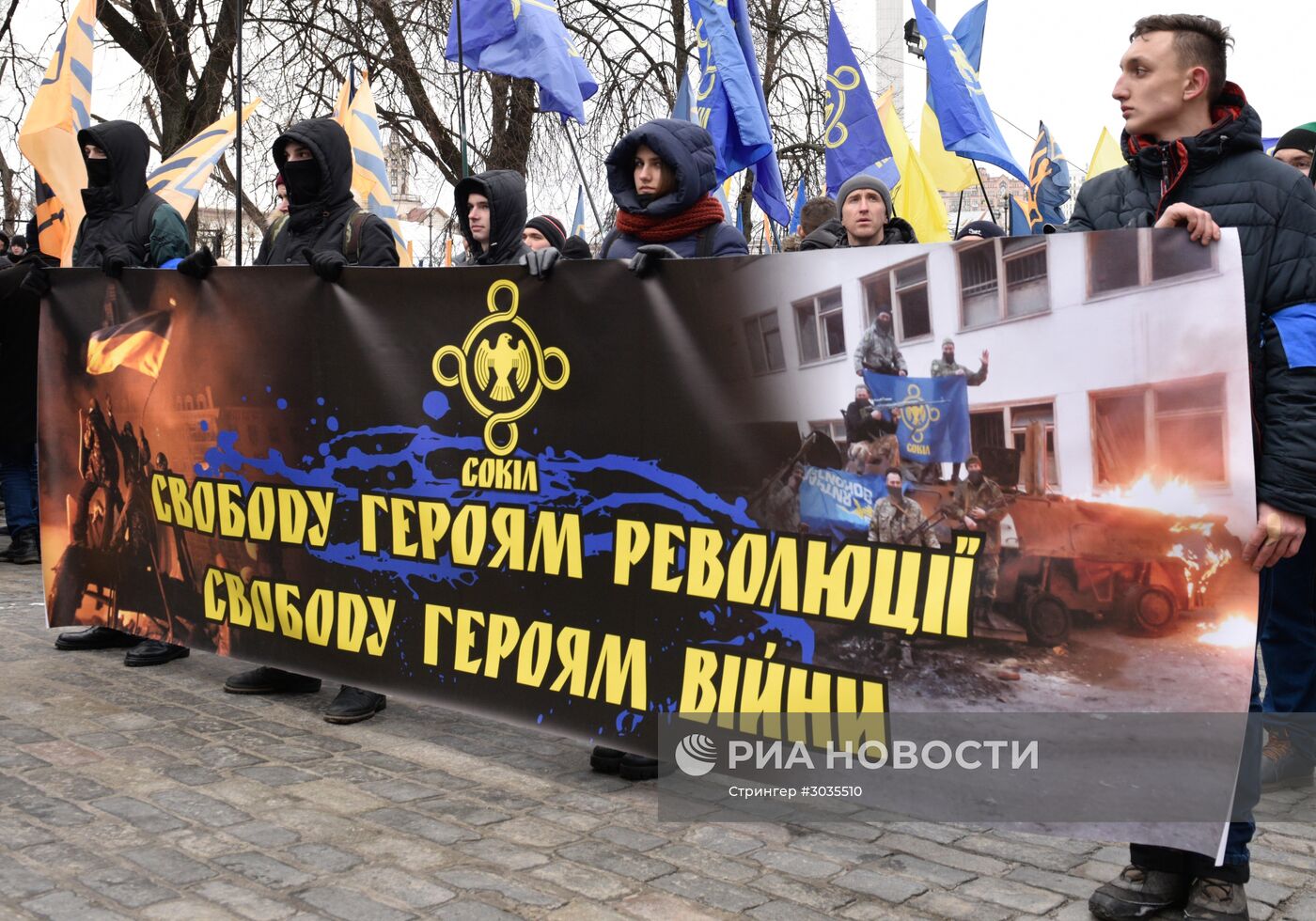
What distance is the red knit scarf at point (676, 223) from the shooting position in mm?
4309

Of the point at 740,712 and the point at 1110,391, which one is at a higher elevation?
the point at 1110,391

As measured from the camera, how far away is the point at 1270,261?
282 cm

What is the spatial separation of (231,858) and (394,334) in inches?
72.2

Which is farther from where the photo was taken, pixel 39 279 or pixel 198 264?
pixel 39 279

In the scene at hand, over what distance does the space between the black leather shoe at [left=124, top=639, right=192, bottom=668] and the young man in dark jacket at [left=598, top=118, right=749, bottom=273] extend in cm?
280

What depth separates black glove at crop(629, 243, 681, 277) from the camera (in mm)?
3680

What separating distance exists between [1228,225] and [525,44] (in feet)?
18.5

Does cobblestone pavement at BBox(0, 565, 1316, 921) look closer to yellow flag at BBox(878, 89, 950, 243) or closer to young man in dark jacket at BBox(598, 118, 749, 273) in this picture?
young man in dark jacket at BBox(598, 118, 749, 273)

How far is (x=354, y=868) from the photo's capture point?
322cm

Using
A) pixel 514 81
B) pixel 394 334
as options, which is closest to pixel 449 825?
pixel 394 334

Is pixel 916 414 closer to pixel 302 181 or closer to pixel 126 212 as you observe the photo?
pixel 302 181

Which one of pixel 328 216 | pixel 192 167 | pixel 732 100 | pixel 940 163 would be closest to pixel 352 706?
pixel 328 216

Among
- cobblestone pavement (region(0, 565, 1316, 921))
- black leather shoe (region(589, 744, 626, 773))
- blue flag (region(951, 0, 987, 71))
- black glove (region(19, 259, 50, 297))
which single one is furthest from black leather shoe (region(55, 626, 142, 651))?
blue flag (region(951, 0, 987, 71))

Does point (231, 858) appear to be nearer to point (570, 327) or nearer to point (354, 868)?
point (354, 868)
